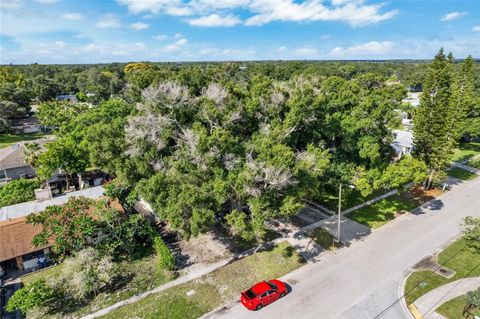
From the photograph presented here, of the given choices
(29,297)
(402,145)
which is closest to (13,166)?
(29,297)

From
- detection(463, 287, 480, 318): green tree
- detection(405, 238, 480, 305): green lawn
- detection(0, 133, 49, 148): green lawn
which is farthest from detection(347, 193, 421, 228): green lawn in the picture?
detection(0, 133, 49, 148): green lawn

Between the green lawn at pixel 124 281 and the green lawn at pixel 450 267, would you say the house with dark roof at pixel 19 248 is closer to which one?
the green lawn at pixel 124 281

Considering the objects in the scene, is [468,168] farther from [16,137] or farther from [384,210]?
[16,137]

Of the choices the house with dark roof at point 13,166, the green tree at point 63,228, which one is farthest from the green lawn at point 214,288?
the house with dark roof at point 13,166

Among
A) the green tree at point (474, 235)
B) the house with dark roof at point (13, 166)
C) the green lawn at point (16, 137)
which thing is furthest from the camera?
the green lawn at point (16, 137)

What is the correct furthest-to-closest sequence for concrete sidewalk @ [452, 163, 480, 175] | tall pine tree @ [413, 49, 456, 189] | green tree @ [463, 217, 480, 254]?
concrete sidewalk @ [452, 163, 480, 175]
tall pine tree @ [413, 49, 456, 189]
green tree @ [463, 217, 480, 254]

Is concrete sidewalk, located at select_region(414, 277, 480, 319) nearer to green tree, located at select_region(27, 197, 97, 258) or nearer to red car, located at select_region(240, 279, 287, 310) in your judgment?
red car, located at select_region(240, 279, 287, 310)
